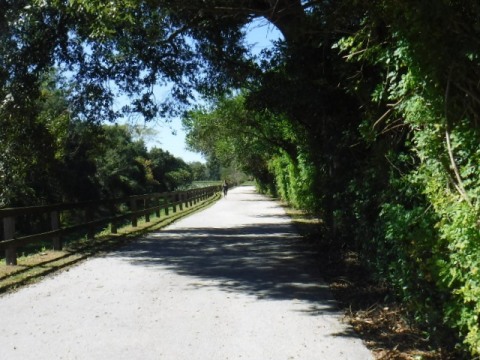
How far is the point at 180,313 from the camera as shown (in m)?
6.86

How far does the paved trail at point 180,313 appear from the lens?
17.7ft

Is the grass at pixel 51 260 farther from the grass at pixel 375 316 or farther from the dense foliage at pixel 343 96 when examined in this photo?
the grass at pixel 375 316

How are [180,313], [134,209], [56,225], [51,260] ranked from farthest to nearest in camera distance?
[134,209] < [56,225] < [51,260] < [180,313]

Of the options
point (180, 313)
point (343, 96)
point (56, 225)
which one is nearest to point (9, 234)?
point (56, 225)

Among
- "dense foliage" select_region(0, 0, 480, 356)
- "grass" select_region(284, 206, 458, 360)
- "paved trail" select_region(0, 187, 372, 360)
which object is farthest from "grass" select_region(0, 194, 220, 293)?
"grass" select_region(284, 206, 458, 360)

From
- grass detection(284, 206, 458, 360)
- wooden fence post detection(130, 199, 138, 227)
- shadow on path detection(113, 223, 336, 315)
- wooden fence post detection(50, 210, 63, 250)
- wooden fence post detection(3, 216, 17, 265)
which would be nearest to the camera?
grass detection(284, 206, 458, 360)

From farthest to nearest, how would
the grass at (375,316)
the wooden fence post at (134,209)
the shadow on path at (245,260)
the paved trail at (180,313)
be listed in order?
the wooden fence post at (134,209) → the shadow on path at (245,260) → the paved trail at (180,313) → the grass at (375,316)

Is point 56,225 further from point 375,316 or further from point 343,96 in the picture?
point 375,316

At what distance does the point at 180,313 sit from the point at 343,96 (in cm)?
585

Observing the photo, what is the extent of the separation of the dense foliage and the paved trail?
1.16 m

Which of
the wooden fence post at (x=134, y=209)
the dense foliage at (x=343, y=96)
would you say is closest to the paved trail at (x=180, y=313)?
the dense foliage at (x=343, y=96)

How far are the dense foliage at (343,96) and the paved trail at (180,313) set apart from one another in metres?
1.16

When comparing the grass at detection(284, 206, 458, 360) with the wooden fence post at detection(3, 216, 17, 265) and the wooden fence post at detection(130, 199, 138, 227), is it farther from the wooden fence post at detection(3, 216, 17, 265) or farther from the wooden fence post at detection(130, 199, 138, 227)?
the wooden fence post at detection(130, 199, 138, 227)

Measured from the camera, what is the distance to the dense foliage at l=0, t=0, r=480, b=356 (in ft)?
13.6
